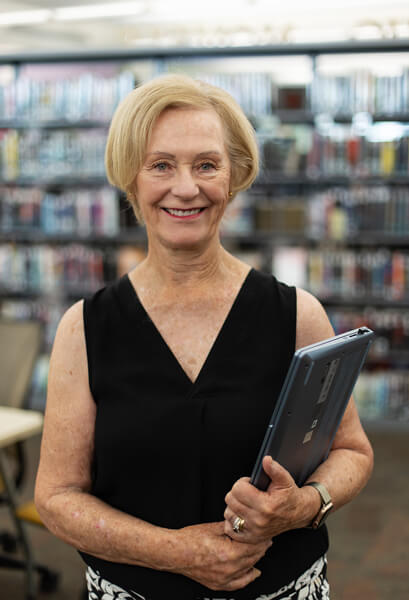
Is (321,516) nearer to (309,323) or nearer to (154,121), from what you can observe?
(309,323)

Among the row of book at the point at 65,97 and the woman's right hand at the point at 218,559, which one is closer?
the woman's right hand at the point at 218,559

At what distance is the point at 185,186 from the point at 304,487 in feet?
1.84

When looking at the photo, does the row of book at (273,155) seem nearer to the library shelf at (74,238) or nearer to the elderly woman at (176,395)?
the library shelf at (74,238)

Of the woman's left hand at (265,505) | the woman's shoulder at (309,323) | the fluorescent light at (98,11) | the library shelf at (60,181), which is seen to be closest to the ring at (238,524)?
the woman's left hand at (265,505)

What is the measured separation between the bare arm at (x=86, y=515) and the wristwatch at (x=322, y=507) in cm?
11

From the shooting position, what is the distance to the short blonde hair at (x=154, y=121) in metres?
1.14

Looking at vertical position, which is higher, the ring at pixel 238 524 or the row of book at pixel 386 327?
the ring at pixel 238 524

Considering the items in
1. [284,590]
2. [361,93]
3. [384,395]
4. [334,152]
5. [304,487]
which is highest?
[361,93]

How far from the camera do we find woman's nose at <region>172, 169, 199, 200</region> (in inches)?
44.4

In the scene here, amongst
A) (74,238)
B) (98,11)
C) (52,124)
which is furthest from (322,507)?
(98,11)

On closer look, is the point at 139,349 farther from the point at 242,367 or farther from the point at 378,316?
the point at 378,316

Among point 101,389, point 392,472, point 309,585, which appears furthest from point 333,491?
point 392,472

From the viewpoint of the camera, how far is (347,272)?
4594 millimetres

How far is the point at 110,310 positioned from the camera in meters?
1.24
